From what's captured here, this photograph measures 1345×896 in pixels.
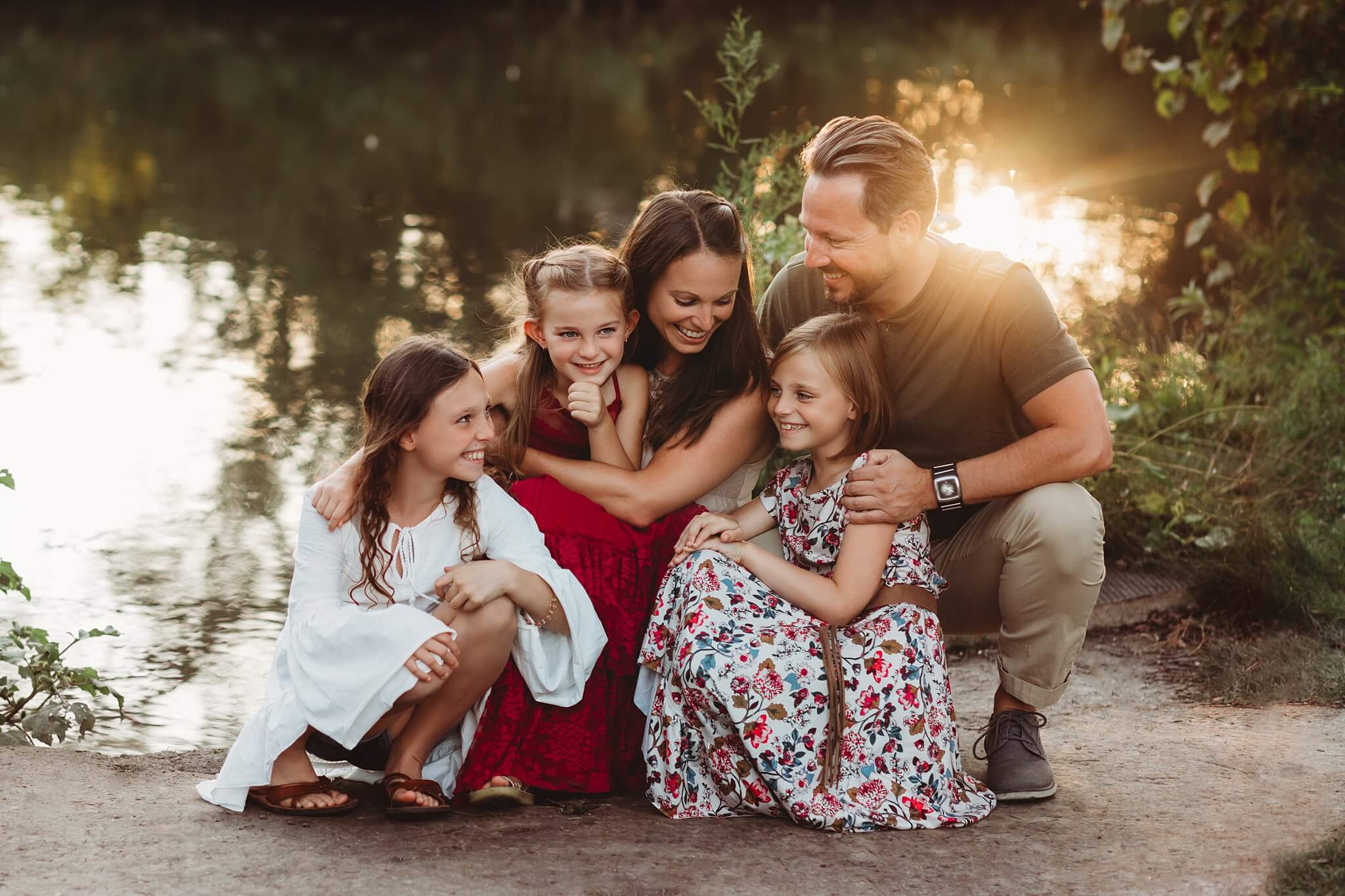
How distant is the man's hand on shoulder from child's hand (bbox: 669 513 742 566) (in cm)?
23

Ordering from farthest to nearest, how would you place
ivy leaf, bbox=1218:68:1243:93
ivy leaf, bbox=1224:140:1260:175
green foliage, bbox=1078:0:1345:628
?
ivy leaf, bbox=1224:140:1260:175 → ivy leaf, bbox=1218:68:1243:93 → green foliage, bbox=1078:0:1345:628

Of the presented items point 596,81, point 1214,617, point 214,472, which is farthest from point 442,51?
point 1214,617

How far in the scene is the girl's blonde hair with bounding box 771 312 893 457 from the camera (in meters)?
2.81

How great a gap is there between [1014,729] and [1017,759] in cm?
8

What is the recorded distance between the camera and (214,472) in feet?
17.0

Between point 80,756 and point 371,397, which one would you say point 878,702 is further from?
point 80,756

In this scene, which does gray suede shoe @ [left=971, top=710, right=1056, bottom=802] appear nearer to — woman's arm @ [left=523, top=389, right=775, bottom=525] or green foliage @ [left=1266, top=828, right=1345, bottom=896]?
green foliage @ [left=1266, top=828, right=1345, bottom=896]

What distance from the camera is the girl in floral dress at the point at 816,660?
2.59 metres

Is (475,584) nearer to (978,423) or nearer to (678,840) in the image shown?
(678,840)

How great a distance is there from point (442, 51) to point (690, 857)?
1902 centimetres

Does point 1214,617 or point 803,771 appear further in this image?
point 1214,617

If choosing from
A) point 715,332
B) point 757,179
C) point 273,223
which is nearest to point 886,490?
point 715,332

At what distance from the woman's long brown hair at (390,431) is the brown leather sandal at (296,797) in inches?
14.3

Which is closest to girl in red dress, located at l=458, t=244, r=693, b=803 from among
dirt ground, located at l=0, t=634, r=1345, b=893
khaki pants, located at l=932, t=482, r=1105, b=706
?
dirt ground, located at l=0, t=634, r=1345, b=893
